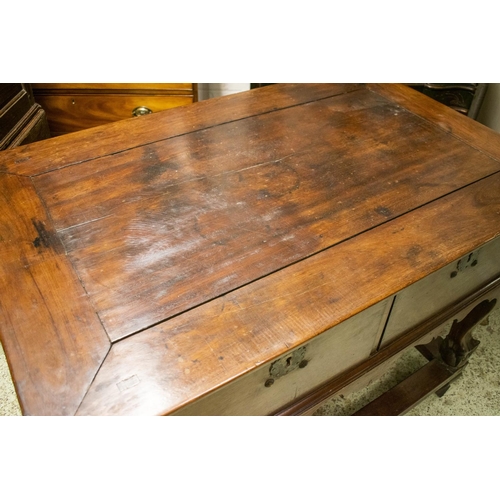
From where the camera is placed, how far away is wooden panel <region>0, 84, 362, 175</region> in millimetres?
1037

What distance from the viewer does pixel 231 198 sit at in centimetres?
95

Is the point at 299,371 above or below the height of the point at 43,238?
below

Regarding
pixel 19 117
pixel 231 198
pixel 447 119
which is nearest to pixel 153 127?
pixel 231 198

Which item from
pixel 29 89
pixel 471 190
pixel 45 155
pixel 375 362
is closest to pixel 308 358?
pixel 375 362

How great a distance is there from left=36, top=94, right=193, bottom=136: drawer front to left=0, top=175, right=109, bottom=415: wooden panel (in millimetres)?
1014

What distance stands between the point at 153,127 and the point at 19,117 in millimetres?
611

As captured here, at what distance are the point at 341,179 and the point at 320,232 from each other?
187 millimetres

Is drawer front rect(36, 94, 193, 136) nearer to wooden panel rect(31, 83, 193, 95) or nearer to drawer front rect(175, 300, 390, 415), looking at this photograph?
wooden panel rect(31, 83, 193, 95)

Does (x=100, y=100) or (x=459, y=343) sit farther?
(x=100, y=100)

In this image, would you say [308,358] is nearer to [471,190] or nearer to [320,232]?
[320,232]

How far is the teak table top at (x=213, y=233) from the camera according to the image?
0.66 m

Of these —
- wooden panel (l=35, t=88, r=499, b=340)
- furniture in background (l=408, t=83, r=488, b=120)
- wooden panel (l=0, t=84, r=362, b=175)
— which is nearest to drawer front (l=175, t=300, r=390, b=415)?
wooden panel (l=35, t=88, r=499, b=340)

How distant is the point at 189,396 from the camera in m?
0.62

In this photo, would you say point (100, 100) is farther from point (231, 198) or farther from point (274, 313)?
point (274, 313)
